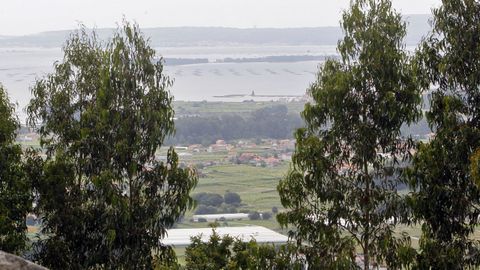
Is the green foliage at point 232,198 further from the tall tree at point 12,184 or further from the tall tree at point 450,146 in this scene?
the tall tree at point 450,146

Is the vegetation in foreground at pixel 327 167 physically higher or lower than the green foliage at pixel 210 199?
higher

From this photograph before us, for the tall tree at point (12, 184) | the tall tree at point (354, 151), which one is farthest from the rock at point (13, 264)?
the tall tree at point (354, 151)

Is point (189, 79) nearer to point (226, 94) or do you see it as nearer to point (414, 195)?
point (226, 94)

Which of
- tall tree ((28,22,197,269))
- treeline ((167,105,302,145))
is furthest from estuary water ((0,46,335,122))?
tall tree ((28,22,197,269))

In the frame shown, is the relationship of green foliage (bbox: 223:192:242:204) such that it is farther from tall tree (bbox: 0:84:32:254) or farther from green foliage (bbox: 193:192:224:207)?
tall tree (bbox: 0:84:32:254)

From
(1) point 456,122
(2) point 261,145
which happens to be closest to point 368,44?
(1) point 456,122

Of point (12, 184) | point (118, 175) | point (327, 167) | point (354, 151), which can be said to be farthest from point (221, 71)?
point (327, 167)
